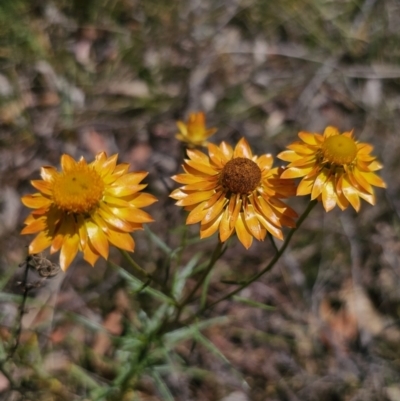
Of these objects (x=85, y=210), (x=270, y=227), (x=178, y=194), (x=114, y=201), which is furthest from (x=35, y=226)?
(x=270, y=227)

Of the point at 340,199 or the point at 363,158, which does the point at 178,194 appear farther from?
the point at 363,158

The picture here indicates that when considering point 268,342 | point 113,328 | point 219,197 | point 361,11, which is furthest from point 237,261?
point 361,11

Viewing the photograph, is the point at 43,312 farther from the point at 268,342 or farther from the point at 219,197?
the point at 219,197

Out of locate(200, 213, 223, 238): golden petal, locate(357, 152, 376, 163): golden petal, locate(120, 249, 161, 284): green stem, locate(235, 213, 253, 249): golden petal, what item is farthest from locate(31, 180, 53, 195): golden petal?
locate(357, 152, 376, 163): golden petal

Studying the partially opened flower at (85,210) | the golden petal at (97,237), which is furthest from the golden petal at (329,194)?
the golden petal at (97,237)

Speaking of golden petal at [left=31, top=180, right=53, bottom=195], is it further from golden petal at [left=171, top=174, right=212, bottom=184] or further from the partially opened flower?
golden petal at [left=171, top=174, right=212, bottom=184]

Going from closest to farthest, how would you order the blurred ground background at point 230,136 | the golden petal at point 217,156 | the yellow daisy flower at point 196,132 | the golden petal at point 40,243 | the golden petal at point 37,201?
1. the golden petal at point 40,243
2. the golden petal at point 37,201
3. the golden petal at point 217,156
4. the yellow daisy flower at point 196,132
5. the blurred ground background at point 230,136

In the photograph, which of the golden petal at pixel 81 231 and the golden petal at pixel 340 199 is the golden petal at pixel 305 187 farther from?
the golden petal at pixel 81 231
